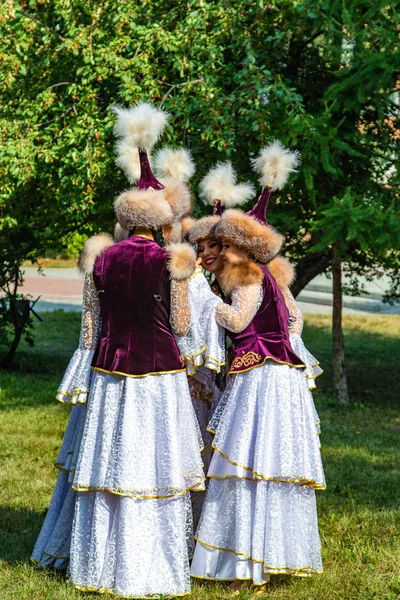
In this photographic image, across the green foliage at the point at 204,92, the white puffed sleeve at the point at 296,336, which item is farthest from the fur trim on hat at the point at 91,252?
the green foliage at the point at 204,92

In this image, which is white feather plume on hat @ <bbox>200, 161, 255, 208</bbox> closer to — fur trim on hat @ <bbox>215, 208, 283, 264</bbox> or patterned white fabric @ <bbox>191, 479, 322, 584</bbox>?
fur trim on hat @ <bbox>215, 208, 283, 264</bbox>

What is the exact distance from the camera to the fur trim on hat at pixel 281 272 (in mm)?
4912

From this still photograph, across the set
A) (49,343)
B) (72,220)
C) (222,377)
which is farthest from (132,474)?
(49,343)

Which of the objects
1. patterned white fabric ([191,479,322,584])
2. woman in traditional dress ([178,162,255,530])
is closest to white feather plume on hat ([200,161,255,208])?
woman in traditional dress ([178,162,255,530])

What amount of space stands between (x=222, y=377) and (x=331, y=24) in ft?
15.8

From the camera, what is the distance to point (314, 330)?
16.7 m

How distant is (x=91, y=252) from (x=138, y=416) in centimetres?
84

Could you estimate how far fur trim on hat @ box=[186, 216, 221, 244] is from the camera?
15.8ft

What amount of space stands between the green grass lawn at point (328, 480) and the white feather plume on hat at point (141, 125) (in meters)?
2.21

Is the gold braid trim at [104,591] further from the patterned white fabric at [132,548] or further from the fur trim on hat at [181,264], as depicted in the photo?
the fur trim on hat at [181,264]

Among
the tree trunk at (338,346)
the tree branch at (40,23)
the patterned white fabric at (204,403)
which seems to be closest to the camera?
the patterned white fabric at (204,403)

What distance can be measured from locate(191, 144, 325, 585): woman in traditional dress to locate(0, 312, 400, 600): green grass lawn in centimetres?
22

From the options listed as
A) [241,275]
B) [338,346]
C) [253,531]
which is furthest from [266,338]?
[338,346]

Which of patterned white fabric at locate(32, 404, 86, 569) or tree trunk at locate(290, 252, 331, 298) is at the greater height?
tree trunk at locate(290, 252, 331, 298)
